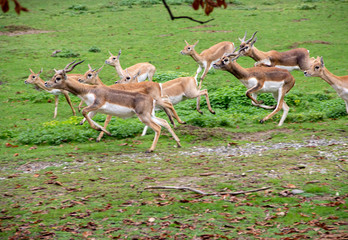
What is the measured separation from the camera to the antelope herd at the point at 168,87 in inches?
371

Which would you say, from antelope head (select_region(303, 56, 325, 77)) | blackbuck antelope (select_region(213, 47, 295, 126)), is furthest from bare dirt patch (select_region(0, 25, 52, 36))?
antelope head (select_region(303, 56, 325, 77))

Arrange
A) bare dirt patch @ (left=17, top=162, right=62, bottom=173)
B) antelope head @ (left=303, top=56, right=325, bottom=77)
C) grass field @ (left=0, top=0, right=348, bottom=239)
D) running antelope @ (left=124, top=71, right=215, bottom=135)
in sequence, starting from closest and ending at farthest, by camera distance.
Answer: grass field @ (left=0, top=0, right=348, bottom=239) → bare dirt patch @ (left=17, top=162, right=62, bottom=173) → antelope head @ (left=303, top=56, right=325, bottom=77) → running antelope @ (left=124, top=71, right=215, bottom=135)

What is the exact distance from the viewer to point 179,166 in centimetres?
809

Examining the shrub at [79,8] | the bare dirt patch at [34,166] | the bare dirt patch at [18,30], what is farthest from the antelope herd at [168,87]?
the shrub at [79,8]

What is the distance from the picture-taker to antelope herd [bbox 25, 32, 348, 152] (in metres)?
9.43

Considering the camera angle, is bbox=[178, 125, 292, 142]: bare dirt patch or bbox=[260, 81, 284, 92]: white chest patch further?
bbox=[260, 81, 284, 92]: white chest patch

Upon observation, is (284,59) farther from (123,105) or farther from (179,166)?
(179,166)

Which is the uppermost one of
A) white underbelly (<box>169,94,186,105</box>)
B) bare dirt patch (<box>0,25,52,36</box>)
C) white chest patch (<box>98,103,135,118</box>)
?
white chest patch (<box>98,103,135,118</box>)

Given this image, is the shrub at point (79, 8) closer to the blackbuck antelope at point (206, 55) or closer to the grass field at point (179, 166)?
the grass field at point (179, 166)

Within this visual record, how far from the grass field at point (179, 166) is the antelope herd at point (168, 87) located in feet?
1.66

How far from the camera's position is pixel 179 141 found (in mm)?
9398

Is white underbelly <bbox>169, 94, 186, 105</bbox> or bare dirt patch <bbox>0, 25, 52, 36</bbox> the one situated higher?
white underbelly <bbox>169, 94, 186, 105</bbox>

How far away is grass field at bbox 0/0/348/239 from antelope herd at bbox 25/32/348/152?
19.9 inches

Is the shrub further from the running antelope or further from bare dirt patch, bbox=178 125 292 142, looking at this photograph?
bare dirt patch, bbox=178 125 292 142
